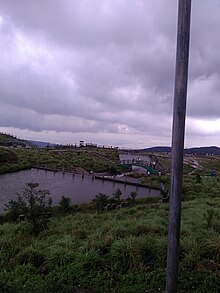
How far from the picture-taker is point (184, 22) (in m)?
2.48

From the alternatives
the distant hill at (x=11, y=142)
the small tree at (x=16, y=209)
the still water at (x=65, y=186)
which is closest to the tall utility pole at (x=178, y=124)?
the small tree at (x=16, y=209)

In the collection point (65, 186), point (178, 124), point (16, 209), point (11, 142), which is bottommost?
point (65, 186)

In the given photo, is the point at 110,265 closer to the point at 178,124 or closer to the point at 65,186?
the point at 178,124

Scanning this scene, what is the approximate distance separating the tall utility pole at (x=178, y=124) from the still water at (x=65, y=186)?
15619mm

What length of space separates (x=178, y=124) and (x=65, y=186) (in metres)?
23.8

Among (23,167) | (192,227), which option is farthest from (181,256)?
(23,167)

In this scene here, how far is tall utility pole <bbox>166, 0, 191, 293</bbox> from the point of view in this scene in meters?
2.48

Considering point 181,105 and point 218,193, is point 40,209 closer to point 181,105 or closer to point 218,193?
point 181,105

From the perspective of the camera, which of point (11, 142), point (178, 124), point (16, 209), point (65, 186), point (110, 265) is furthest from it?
point (11, 142)

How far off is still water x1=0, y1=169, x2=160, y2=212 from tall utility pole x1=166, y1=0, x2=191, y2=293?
15.6 metres

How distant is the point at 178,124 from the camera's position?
8.18ft

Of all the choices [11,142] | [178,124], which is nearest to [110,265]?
[178,124]

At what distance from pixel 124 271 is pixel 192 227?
9.84 ft

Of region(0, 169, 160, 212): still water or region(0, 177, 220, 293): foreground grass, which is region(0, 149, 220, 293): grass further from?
region(0, 169, 160, 212): still water
